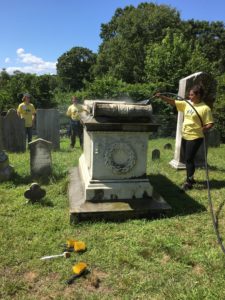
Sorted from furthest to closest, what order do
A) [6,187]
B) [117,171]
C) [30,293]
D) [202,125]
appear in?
[6,187] < [202,125] < [117,171] < [30,293]

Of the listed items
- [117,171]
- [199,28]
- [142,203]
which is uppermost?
[199,28]

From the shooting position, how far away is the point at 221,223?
4391 millimetres

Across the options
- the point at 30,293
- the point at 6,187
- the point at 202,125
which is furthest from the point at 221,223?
the point at 6,187

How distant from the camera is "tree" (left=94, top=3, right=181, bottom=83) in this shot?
31.4 m

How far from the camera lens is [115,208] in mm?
4410

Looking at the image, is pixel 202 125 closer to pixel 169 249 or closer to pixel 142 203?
pixel 142 203

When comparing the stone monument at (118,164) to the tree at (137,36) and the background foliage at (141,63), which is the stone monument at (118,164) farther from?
the tree at (137,36)

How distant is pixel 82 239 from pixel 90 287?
909 mm

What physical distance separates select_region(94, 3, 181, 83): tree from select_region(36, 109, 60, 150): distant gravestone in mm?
20943

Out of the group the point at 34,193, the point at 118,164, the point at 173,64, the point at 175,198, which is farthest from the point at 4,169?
the point at 173,64

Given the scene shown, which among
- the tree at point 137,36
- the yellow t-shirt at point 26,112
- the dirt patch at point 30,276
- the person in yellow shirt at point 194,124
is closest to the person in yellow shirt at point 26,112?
the yellow t-shirt at point 26,112

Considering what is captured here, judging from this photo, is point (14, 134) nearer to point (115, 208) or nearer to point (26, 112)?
point (26, 112)

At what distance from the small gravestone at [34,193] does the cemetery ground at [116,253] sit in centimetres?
12

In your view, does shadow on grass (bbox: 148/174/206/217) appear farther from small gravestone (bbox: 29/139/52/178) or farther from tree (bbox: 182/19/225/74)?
tree (bbox: 182/19/225/74)
